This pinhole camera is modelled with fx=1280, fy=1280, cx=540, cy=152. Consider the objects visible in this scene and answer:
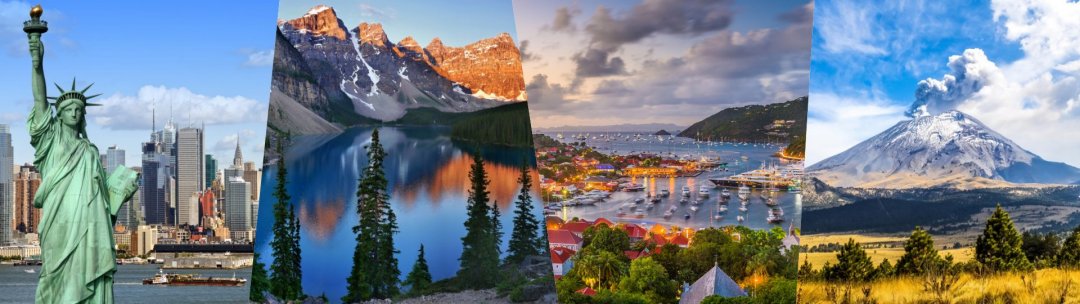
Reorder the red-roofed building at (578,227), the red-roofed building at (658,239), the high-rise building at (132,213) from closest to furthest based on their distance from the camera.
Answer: the red-roofed building at (658,239) < the red-roofed building at (578,227) < the high-rise building at (132,213)

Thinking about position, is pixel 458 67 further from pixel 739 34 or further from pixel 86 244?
pixel 86 244

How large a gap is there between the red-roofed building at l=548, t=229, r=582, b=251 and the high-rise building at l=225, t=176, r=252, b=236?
17358mm

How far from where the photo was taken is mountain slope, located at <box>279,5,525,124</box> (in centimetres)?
1616

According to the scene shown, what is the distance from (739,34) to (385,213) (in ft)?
16.6

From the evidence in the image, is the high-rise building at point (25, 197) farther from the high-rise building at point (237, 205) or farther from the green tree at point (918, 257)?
the green tree at point (918, 257)

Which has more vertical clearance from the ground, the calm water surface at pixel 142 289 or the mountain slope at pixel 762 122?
the mountain slope at pixel 762 122

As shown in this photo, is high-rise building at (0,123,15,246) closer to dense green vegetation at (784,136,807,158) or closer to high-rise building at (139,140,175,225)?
high-rise building at (139,140,175,225)

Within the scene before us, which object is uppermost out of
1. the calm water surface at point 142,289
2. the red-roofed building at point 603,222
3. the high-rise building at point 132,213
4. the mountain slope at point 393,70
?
the mountain slope at point 393,70

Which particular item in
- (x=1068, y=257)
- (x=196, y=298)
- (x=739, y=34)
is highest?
(x=739, y=34)

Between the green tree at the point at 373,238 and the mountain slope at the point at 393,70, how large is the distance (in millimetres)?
572

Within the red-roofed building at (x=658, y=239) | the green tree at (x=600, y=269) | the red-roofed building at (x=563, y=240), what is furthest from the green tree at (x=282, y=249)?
the red-roofed building at (x=658, y=239)

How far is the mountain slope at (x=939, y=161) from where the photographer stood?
690 inches

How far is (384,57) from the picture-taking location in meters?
16.5

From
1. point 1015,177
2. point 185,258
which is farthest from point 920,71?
point 185,258
